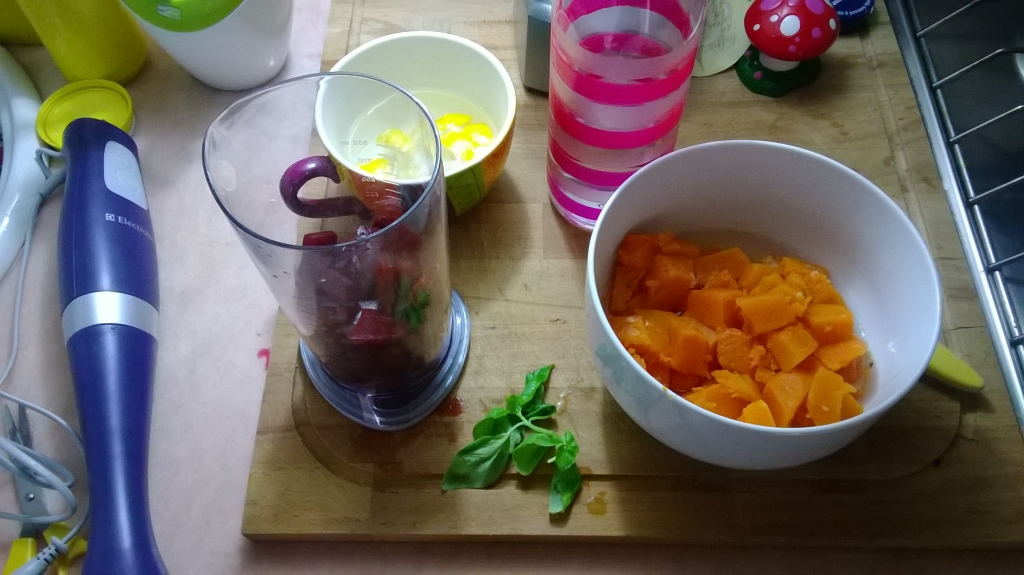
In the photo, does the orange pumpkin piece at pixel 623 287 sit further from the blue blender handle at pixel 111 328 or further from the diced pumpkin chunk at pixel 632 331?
the blue blender handle at pixel 111 328

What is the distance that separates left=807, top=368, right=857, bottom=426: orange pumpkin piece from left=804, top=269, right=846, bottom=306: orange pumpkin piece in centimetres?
9

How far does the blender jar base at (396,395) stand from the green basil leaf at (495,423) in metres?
0.04

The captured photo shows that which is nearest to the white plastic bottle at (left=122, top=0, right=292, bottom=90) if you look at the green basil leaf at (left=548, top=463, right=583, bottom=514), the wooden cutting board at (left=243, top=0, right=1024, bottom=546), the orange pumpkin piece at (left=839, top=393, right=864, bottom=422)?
the wooden cutting board at (left=243, top=0, right=1024, bottom=546)

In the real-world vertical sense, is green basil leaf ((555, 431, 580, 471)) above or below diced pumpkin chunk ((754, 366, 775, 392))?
below

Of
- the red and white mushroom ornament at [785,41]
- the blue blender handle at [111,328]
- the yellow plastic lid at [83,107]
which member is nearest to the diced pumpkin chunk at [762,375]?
the red and white mushroom ornament at [785,41]

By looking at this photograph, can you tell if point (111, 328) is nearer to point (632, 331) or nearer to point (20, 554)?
point (20, 554)

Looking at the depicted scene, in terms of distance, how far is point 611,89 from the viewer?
1.79 ft

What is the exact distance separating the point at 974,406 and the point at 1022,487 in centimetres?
7

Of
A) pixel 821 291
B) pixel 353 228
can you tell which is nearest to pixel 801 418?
pixel 821 291

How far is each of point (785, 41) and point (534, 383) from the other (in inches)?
16.7

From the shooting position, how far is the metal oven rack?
59 cm

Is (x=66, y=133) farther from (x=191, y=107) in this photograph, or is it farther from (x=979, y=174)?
(x=979, y=174)

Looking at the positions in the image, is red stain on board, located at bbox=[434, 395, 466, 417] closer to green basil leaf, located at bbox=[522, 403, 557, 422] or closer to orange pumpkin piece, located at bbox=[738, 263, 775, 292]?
green basil leaf, located at bbox=[522, 403, 557, 422]

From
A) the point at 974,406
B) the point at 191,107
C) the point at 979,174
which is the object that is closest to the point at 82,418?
the point at 191,107
